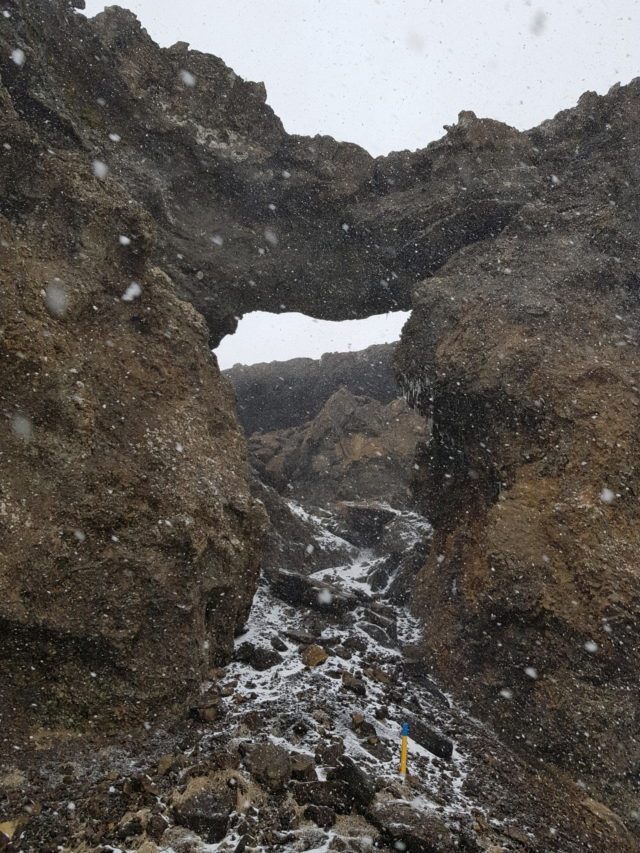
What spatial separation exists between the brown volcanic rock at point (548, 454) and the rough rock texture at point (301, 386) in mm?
18271

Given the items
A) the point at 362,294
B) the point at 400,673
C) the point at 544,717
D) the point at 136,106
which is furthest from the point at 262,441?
the point at 544,717

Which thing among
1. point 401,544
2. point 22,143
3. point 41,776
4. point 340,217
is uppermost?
point 340,217

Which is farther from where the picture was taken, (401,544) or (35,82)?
(401,544)

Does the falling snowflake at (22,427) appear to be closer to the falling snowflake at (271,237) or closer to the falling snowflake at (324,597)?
the falling snowflake at (324,597)

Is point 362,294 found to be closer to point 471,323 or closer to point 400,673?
point 471,323

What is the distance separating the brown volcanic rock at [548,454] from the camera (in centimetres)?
784

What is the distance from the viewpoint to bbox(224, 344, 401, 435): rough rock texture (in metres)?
31.2

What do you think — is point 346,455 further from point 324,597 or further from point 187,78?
point 187,78

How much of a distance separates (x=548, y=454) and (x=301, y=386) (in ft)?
77.4

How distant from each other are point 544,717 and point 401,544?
8519 mm

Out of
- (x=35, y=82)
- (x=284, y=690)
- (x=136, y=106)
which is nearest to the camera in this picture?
(x=284, y=690)

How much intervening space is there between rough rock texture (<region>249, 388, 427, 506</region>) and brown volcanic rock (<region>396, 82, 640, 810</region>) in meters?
8.41

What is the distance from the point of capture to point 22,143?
7.91 meters

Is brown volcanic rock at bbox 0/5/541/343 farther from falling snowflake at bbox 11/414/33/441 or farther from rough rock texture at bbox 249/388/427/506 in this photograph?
falling snowflake at bbox 11/414/33/441
